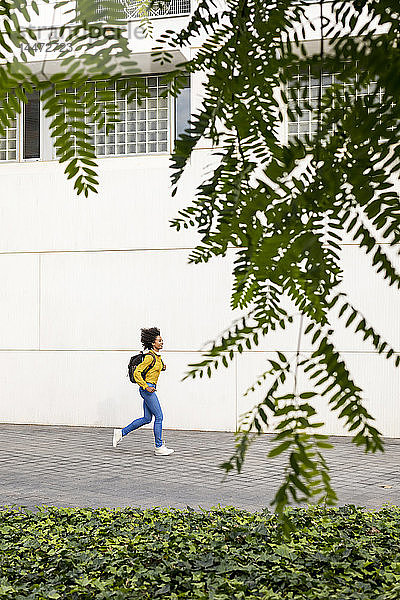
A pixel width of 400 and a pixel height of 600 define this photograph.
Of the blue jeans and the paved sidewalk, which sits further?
the blue jeans

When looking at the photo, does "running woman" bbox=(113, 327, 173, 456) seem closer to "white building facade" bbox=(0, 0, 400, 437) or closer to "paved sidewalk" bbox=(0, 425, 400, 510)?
"paved sidewalk" bbox=(0, 425, 400, 510)

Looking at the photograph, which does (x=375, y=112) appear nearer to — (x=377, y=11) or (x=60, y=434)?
(x=377, y=11)

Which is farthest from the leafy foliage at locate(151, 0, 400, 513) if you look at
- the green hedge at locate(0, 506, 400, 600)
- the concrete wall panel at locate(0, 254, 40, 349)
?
the concrete wall panel at locate(0, 254, 40, 349)

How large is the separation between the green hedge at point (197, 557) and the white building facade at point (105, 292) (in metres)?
7.38

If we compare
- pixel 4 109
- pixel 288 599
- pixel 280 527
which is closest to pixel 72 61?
pixel 4 109

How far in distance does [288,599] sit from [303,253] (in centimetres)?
Result: 426

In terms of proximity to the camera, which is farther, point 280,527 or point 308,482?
point 280,527

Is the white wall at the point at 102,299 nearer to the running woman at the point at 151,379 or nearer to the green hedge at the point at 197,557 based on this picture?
the running woman at the point at 151,379

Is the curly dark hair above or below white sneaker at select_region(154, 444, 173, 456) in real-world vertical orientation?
above

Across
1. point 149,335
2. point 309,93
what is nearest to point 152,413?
point 149,335

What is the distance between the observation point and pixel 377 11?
29.3 inches

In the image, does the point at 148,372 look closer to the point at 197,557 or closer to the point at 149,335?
the point at 149,335

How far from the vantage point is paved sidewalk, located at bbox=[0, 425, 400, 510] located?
29.2 ft

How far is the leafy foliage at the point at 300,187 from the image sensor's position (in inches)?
24.2
